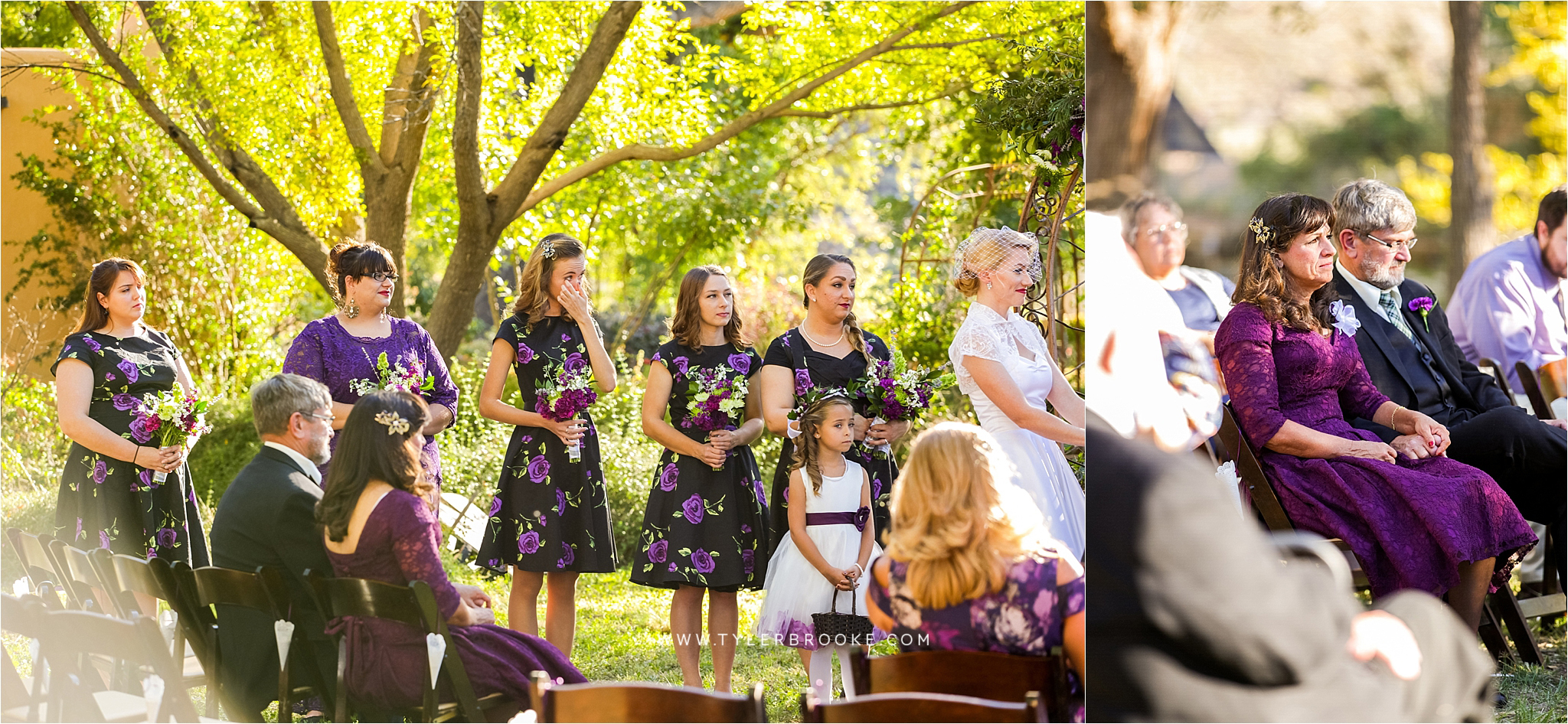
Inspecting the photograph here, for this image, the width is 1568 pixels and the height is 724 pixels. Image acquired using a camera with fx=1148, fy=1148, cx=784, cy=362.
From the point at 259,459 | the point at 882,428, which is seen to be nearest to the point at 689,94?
the point at 882,428

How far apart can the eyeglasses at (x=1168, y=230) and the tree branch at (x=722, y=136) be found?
16.7 ft

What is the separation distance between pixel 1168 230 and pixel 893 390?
1.37 metres

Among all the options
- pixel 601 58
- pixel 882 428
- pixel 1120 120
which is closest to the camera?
pixel 1120 120

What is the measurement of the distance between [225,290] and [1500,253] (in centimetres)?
732

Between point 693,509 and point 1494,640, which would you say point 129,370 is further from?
point 1494,640

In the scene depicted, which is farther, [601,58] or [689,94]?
[689,94]

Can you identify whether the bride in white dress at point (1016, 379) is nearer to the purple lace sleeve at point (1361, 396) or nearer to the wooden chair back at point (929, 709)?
the purple lace sleeve at point (1361, 396)

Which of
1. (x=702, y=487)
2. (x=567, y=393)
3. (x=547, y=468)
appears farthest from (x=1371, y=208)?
(x=547, y=468)

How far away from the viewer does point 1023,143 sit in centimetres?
437

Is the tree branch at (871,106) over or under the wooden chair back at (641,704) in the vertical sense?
over

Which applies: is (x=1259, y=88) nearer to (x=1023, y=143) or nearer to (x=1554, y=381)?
(x=1023, y=143)

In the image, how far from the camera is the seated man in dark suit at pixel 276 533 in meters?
2.97

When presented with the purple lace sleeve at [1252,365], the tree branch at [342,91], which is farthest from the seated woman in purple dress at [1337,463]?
the tree branch at [342,91]

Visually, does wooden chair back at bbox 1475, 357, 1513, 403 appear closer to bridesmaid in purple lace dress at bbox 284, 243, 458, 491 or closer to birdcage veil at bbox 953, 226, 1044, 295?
birdcage veil at bbox 953, 226, 1044, 295
